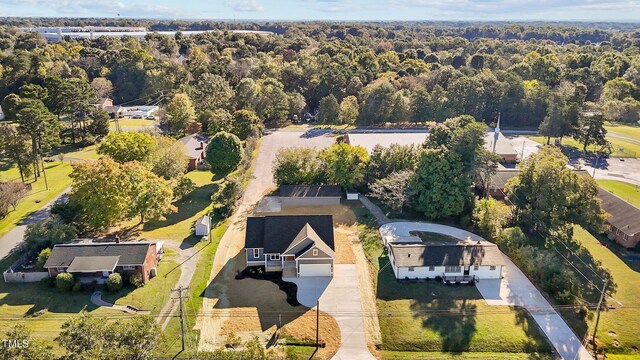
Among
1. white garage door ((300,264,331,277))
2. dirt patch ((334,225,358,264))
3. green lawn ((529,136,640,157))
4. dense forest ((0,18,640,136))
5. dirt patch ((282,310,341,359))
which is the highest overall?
dense forest ((0,18,640,136))

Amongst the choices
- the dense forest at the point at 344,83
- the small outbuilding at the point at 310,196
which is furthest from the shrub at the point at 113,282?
the dense forest at the point at 344,83

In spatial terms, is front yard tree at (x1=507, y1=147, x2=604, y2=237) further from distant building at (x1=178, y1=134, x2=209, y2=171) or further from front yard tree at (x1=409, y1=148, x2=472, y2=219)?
distant building at (x1=178, y1=134, x2=209, y2=171)

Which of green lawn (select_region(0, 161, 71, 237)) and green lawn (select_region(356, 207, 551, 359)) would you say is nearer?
green lawn (select_region(356, 207, 551, 359))

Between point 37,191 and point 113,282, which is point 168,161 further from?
point 113,282

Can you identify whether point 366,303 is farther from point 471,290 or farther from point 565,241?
point 565,241

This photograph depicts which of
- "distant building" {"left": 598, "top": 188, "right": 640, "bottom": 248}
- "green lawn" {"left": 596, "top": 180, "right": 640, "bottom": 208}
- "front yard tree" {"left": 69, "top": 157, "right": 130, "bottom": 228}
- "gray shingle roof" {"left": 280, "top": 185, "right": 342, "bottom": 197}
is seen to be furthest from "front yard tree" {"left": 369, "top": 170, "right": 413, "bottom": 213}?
"green lawn" {"left": 596, "top": 180, "right": 640, "bottom": 208}

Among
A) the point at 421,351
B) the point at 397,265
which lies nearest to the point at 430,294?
the point at 397,265
